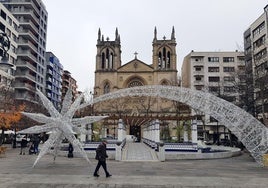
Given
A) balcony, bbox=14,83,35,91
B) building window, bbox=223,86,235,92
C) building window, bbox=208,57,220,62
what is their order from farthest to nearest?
building window, bbox=208,57,220,62 < balcony, bbox=14,83,35,91 < building window, bbox=223,86,235,92

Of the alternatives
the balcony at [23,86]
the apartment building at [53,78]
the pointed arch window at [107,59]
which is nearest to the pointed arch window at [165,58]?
the pointed arch window at [107,59]

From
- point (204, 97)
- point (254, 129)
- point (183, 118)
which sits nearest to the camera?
point (254, 129)

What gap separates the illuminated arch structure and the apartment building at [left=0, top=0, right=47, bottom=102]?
44.7 meters

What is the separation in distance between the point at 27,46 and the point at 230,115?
58.2 meters

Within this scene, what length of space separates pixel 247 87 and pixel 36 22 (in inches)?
2238

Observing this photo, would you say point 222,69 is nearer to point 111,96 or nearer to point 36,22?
point 36,22

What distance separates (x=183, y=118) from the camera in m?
32.9

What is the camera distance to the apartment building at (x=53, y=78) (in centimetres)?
9112

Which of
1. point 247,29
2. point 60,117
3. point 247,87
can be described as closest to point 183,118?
point 247,87

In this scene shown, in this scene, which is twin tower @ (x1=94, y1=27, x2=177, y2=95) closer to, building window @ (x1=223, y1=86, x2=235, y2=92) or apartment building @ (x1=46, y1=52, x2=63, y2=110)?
building window @ (x1=223, y1=86, x2=235, y2=92)

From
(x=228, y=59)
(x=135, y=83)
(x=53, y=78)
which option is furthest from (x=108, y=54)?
(x=228, y=59)

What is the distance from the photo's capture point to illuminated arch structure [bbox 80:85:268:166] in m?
20.9

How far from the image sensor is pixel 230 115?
22.0m

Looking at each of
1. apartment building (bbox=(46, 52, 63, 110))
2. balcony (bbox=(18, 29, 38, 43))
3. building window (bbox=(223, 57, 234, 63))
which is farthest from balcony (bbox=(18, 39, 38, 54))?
building window (bbox=(223, 57, 234, 63))
